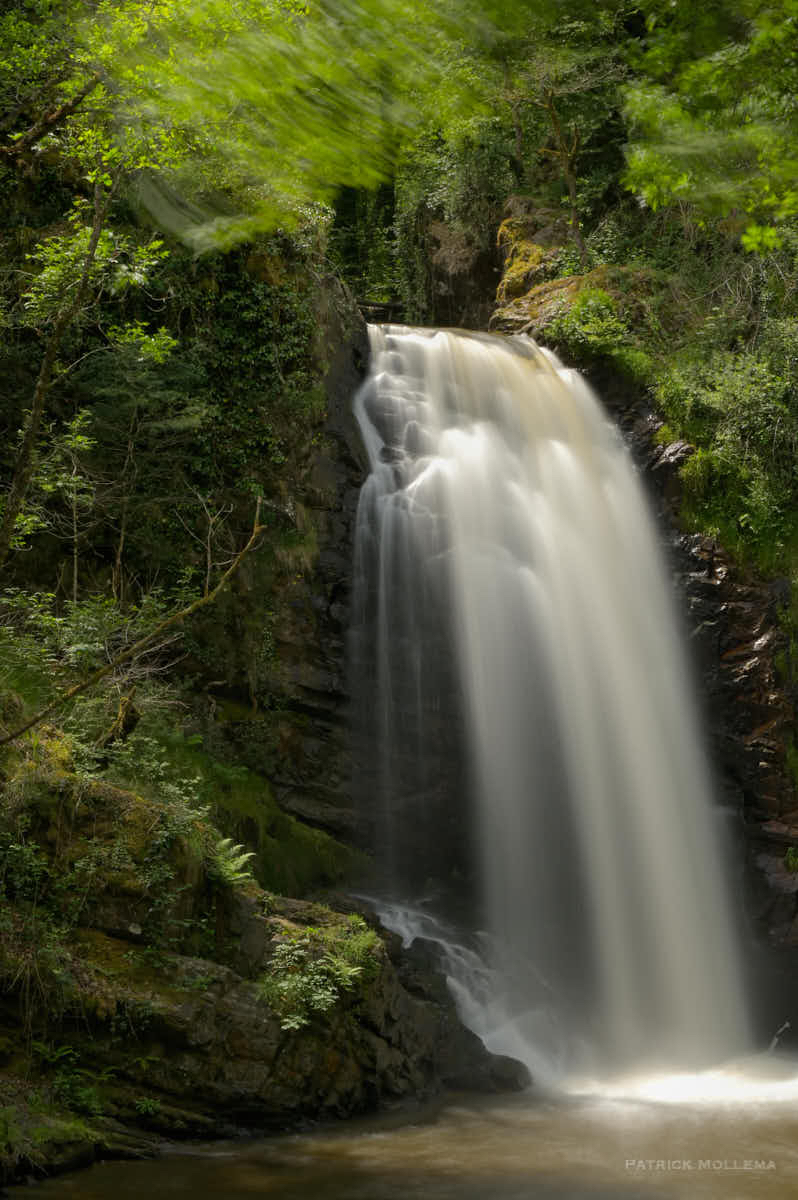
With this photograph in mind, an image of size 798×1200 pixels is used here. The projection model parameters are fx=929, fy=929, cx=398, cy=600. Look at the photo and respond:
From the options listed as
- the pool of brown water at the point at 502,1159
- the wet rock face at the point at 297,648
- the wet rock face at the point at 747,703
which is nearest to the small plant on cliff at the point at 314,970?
the pool of brown water at the point at 502,1159

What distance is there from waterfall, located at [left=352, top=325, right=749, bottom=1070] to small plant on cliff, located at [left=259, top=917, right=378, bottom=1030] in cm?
224

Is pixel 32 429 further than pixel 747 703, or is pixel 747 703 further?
pixel 747 703

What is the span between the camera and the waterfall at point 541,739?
38.5 ft

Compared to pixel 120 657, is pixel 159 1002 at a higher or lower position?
lower

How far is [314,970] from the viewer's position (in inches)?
325

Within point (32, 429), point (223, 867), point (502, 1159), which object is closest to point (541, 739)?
point (223, 867)

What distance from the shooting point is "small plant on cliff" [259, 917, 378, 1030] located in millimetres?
7918

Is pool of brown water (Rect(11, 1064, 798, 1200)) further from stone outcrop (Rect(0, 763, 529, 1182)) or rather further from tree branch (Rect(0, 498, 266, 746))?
tree branch (Rect(0, 498, 266, 746))

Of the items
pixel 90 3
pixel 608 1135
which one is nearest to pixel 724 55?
pixel 90 3

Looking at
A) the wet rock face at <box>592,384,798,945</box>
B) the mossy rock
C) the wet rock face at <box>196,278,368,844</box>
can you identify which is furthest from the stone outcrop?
the mossy rock

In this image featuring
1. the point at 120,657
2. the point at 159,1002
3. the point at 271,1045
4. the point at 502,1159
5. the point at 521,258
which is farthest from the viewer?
the point at 521,258

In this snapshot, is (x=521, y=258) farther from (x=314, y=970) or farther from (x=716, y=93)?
(x=716, y=93)

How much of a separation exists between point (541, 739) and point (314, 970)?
5.83m

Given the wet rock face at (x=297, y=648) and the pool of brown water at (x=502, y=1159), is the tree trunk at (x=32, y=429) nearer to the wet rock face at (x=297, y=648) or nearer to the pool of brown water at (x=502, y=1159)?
the pool of brown water at (x=502, y=1159)
